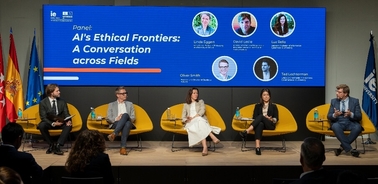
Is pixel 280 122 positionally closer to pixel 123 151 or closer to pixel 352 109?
pixel 352 109

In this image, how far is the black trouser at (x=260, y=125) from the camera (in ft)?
24.0

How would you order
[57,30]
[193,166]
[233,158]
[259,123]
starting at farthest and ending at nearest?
[57,30], [259,123], [233,158], [193,166]

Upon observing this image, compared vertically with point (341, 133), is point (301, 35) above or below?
above

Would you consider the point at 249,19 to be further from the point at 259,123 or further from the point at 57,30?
the point at 57,30

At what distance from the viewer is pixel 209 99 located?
337 inches

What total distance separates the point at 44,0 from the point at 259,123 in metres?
4.58

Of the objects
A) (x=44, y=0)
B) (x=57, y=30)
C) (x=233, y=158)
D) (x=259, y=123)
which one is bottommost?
(x=233, y=158)

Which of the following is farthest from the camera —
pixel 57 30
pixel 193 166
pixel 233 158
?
pixel 57 30

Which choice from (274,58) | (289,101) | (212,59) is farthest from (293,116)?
(212,59)

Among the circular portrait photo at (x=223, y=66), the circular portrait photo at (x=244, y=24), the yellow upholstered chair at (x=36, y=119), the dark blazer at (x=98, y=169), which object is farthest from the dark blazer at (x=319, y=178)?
the circular portrait photo at (x=244, y=24)

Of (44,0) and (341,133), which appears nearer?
(341,133)

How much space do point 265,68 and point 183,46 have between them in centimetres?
158

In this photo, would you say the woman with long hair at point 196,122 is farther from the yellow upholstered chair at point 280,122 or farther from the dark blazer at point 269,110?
the dark blazer at point 269,110

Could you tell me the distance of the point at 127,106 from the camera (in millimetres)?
7723
